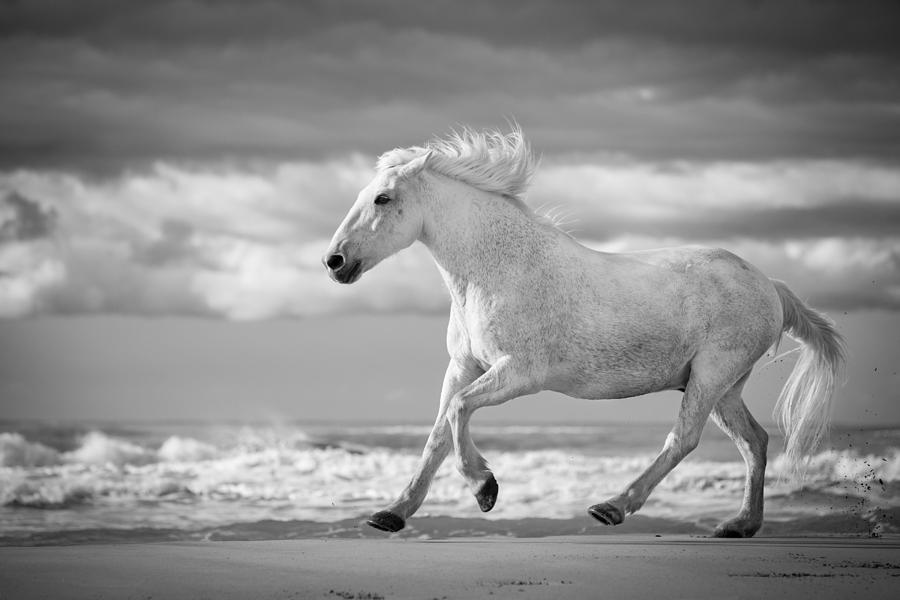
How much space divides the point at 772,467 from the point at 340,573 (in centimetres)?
1233

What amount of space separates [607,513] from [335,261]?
2.06 m

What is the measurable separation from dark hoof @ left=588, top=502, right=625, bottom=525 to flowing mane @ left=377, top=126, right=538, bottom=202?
6.56ft

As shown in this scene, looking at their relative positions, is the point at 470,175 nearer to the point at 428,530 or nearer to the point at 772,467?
the point at 428,530

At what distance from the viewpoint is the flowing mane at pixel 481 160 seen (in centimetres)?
648

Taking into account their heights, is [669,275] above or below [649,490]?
above

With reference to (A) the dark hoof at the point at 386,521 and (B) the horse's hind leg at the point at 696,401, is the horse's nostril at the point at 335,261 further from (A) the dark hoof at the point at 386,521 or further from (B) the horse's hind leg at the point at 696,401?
(B) the horse's hind leg at the point at 696,401

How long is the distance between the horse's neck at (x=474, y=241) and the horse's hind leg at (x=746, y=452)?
5.75ft

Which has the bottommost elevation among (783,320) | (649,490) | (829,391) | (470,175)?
(649,490)

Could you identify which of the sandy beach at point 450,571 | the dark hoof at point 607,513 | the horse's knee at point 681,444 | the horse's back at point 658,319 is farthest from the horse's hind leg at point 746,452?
the dark hoof at point 607,513

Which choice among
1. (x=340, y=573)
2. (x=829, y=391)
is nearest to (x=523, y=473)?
(x=829, y=391)

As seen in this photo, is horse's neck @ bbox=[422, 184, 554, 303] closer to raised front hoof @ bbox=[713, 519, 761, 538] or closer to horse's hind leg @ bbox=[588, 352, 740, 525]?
horse's hind leg @ bbox=[588, 352, 740, 525]

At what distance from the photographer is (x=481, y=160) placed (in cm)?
655

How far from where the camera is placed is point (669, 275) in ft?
21.2

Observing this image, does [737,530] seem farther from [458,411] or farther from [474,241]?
[474,241]
